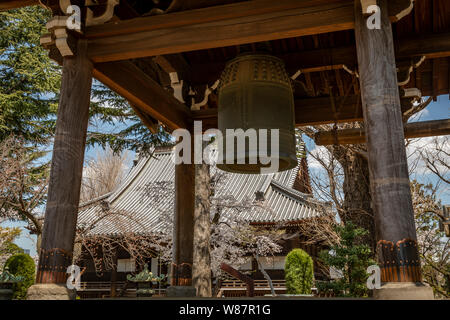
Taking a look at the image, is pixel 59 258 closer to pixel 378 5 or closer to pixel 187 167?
pixel 187 167

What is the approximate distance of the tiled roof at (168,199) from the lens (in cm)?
1456

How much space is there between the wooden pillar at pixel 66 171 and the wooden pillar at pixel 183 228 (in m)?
1.87

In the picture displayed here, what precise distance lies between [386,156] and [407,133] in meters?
2.87

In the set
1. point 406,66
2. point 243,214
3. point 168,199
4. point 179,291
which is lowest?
point 179,291

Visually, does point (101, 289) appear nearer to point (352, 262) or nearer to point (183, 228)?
point (352, 262)

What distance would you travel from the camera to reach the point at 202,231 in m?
8.20

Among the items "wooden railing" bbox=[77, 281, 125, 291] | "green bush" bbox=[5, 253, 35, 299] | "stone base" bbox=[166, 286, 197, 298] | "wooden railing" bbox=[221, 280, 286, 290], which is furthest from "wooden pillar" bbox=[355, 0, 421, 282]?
"wooden railing" bbox=[77, 281, 125, 291]

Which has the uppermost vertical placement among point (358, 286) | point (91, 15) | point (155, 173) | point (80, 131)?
point (155, 173)

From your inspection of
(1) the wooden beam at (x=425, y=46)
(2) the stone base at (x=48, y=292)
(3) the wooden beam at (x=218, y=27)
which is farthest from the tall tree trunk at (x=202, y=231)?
(2) the stone base at (x=48, y=292)

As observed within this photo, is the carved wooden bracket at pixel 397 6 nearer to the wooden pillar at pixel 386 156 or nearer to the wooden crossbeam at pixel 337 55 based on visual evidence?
the wooden pillar at pixel 386 156

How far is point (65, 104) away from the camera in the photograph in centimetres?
314

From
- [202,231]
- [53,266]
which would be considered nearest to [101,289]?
[202,231]

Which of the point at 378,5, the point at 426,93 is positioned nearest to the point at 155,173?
the point at 426,93
